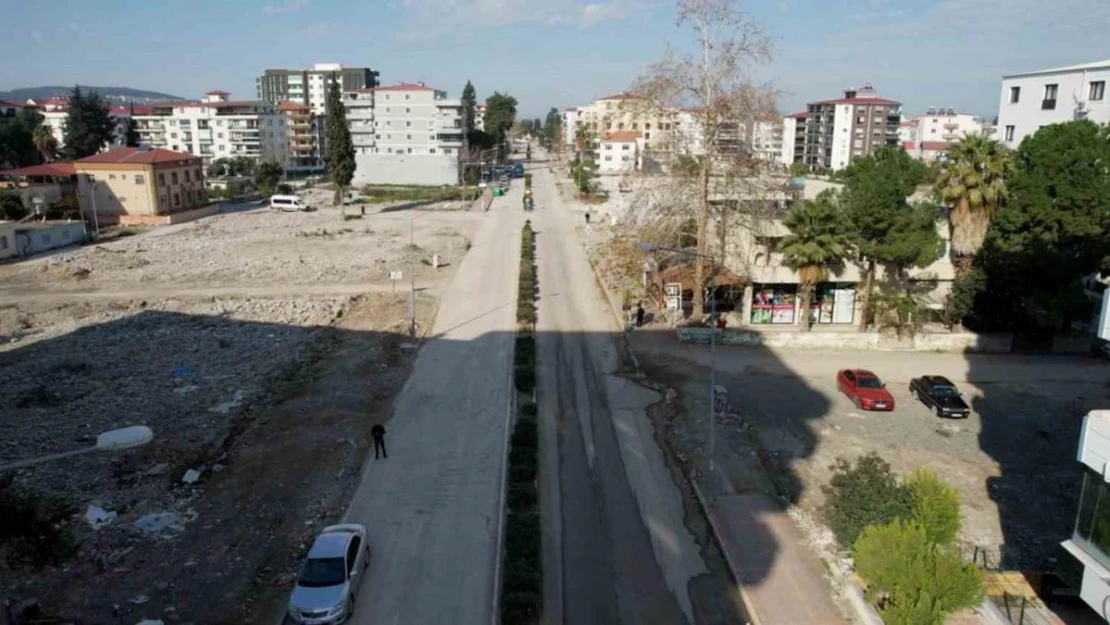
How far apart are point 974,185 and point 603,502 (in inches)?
907

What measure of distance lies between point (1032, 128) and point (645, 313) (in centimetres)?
2761

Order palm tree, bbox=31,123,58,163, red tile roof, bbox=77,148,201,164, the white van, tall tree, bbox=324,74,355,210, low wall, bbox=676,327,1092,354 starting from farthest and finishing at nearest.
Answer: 1. palm tree, bbox=31,123,58,163
2. the white van
3. tall tree, bbox=324,74,355,210
4. red tile roof, bbox=77,148,201,164
5. low wall, bbox=676,327,1092,354

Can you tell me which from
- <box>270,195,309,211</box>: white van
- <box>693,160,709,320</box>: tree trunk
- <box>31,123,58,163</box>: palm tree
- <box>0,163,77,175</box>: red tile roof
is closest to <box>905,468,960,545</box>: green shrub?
<box>693,160,709,320</box>: tree trunk

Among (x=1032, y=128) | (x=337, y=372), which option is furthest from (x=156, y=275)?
(x=1032, y=128)

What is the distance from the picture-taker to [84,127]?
10000cm

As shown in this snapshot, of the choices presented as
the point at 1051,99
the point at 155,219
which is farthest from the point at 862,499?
the point at 155,219

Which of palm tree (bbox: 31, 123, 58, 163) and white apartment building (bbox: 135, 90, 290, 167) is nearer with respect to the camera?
palm tree (bbox: 31, 123, 58, 163)

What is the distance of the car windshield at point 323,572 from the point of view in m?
15.6

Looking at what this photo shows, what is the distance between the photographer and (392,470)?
22.3 m

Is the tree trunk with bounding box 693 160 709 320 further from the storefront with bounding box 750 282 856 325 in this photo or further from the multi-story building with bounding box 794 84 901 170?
the multi-story building with bounding box 794 84 901 170

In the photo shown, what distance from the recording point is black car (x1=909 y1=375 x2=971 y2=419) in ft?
89.3

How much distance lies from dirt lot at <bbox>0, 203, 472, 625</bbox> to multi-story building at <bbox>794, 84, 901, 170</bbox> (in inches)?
3412

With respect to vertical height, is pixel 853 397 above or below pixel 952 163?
below

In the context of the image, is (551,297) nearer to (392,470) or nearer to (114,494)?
(392,470)
